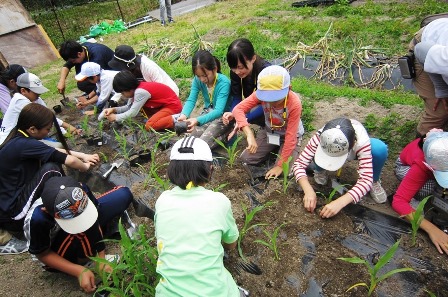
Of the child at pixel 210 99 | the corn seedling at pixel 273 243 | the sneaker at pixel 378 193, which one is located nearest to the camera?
the corn seedling at pixel 273 243

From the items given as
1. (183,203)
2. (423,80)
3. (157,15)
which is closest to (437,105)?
(423,80)

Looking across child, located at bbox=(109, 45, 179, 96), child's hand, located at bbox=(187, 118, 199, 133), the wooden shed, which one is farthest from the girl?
the wooden shed

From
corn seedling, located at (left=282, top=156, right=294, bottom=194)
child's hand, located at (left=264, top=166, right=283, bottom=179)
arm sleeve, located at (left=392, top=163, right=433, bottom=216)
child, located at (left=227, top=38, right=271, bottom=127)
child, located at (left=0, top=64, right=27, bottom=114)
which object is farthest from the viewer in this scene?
child, located at (left=0, top=64, right=27, bottom=114)

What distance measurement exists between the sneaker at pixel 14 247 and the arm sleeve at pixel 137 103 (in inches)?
59.4

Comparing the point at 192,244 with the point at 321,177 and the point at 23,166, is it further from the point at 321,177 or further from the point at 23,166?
the point at 23,166

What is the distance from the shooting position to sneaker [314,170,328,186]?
2.37 metres

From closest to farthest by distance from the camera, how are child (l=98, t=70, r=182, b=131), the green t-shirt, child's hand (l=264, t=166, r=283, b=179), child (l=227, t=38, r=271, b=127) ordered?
the green t-shirt
child's hand (l=264, t=166, r=283, b=179)
child (l=227, t=38, r=271, b=127)
child (l=98, t=70, r=182, b=131)

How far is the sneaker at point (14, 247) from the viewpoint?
7.65 feet

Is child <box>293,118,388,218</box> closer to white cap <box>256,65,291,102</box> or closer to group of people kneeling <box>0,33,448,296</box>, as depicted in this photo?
group of people kneeling <box>0,33,448,296</box>

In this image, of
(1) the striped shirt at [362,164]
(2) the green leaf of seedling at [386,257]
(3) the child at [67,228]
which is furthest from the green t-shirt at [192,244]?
(1) the striped shirt at [362,164]

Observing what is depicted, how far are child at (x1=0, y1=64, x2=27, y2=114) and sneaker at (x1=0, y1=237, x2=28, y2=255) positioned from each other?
6.47ft

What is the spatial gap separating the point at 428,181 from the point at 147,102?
268 centimetres

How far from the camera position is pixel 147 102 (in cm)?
343

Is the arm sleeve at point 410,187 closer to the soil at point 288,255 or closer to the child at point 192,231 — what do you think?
the soil at point 288,255
